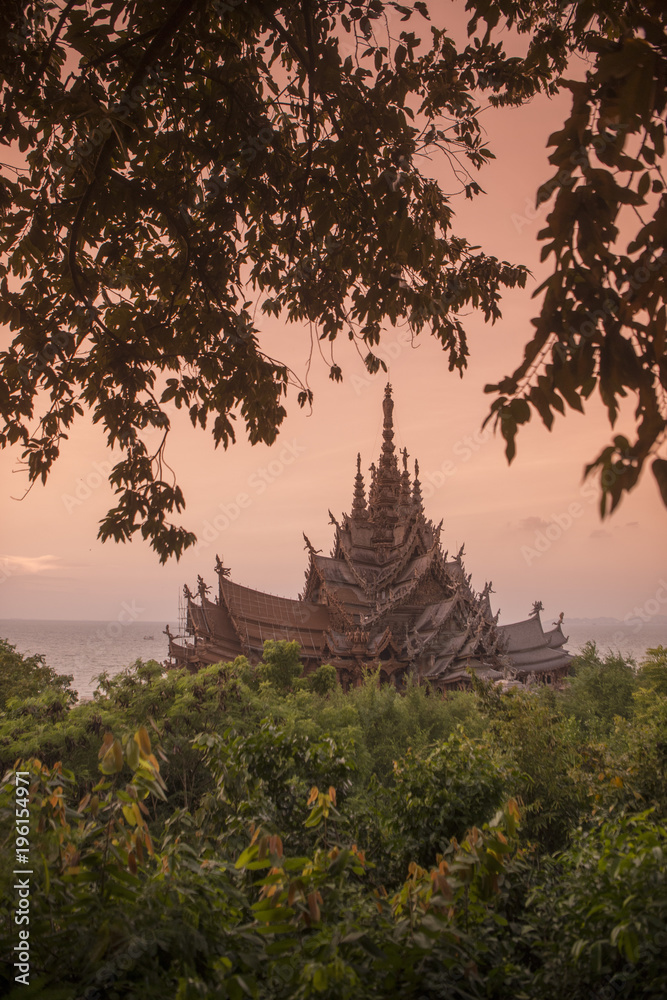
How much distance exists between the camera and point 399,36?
422cm

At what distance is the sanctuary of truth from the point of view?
2016 cm

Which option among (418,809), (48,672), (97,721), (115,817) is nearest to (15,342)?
(115,817)

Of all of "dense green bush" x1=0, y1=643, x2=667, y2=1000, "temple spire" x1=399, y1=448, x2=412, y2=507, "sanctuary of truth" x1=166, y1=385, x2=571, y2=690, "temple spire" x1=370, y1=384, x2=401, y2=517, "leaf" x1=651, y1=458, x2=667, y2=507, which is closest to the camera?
"leaf" x1=651, y1=458, x2=667, y2=507

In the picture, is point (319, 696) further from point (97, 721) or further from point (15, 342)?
point (15, 342)

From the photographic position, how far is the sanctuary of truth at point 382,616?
66.1 feet

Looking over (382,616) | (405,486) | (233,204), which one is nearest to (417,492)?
(405,486)

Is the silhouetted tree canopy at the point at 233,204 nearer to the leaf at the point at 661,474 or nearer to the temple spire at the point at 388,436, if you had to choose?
the leaf at the point at 661,474

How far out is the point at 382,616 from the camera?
21906mm

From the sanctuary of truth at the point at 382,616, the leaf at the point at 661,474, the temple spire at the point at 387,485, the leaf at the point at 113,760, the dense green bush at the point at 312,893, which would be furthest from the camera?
the temple spire at the point at 387,485

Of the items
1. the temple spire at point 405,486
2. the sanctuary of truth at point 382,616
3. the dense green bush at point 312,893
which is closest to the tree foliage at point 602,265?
the dense green bush at point 312,893

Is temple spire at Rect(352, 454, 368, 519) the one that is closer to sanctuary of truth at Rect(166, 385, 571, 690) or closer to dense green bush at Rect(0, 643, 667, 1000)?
sanctuary of truth at Rect(166, 385, 571, 690)

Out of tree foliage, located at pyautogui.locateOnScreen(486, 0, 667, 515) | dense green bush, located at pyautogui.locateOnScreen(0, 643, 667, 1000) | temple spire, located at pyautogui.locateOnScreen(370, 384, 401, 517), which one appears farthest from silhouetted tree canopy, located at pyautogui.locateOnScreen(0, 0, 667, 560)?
temple spire, located at pyautogui.locateOnScreen(370, 384, 401, 517)

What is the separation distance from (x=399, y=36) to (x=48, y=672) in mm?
19997

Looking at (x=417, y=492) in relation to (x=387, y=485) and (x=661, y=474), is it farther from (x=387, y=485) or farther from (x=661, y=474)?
(x=661, y=474)
